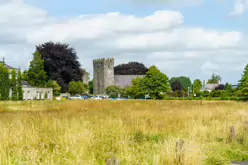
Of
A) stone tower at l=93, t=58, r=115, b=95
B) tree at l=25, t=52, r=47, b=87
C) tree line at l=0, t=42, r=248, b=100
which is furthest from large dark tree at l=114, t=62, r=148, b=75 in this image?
tree at l=25, t=52, r=47, b=87

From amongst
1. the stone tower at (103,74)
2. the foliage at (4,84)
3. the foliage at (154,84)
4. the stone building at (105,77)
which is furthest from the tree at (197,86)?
the foliage at (4,84)

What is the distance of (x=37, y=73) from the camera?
7538 centimetres

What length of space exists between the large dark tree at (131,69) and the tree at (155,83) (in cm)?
3075

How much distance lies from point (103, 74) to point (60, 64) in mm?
38023

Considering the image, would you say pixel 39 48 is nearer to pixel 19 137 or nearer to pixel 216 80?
pixel 19 137

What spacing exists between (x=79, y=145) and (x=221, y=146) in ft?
16.6

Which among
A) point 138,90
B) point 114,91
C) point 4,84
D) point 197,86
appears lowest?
point 138,90

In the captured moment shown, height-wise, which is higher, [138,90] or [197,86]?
[197,86]

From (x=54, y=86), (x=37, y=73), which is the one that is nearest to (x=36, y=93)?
A: (x=54, y=86)

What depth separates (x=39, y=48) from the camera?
273 feet

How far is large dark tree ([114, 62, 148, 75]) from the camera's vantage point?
4639 inches

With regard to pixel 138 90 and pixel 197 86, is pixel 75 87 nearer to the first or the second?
pixel 138 90

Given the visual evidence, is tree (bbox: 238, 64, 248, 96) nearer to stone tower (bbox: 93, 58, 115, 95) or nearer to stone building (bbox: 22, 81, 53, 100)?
stone building (bbox: 22, 81, 53, 100)

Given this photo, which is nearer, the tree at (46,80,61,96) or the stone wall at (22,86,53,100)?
the stone wall at (22,86,53,100)
